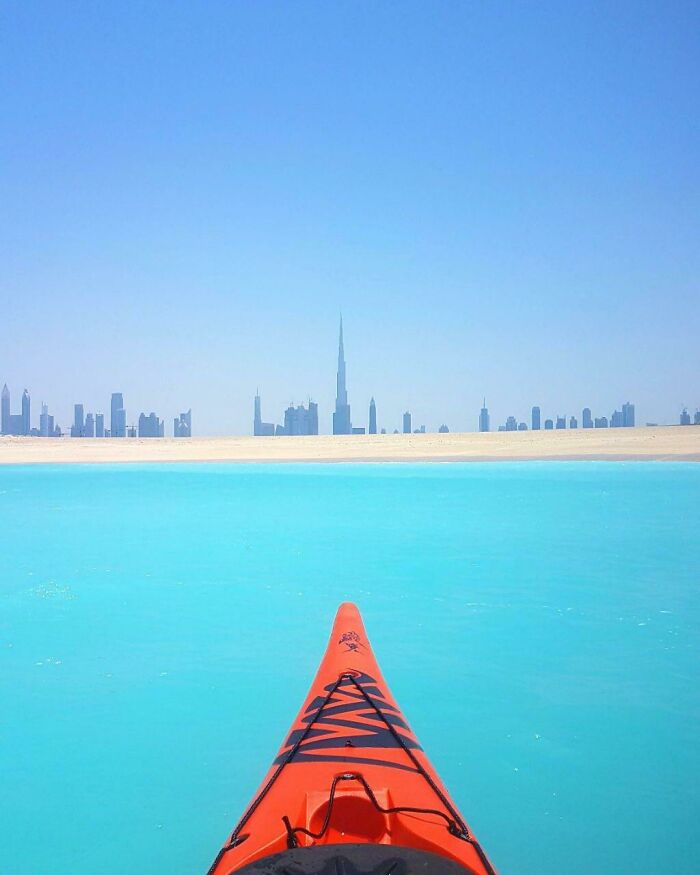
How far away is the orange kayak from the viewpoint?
82.7 inches

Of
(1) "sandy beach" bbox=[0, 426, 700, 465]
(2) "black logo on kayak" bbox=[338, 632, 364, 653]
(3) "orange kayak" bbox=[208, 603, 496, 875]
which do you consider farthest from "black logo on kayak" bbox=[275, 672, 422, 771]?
(1) "sandy beach" bbox=[0, 426, 700, 465]

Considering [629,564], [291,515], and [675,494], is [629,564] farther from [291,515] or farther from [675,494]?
[675,494]

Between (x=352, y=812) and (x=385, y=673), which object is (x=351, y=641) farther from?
(x=352, y=812)

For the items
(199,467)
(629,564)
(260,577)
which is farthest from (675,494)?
(199,467)

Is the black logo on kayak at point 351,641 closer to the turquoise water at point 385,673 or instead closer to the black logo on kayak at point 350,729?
the black logo on kayak at point 350,729

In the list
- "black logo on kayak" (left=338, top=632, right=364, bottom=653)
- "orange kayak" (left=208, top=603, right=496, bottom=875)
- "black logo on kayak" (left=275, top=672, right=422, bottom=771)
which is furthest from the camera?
"black logo on kayak" (left=338, top=632, right=364, bottom=653)

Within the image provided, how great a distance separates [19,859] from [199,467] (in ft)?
116

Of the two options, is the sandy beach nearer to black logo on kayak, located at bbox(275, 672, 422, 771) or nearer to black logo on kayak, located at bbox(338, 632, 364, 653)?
black logo on kayak, located at bbox(338, 632, 364, 653)

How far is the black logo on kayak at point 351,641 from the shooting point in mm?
4152

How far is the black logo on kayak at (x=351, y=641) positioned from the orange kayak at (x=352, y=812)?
0.91 metres

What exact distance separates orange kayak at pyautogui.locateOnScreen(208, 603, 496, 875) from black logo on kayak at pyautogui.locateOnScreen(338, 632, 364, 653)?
0.91m

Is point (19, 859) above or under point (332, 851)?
under

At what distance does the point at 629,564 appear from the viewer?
31.0 feet

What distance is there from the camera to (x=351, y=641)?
4309 mm
